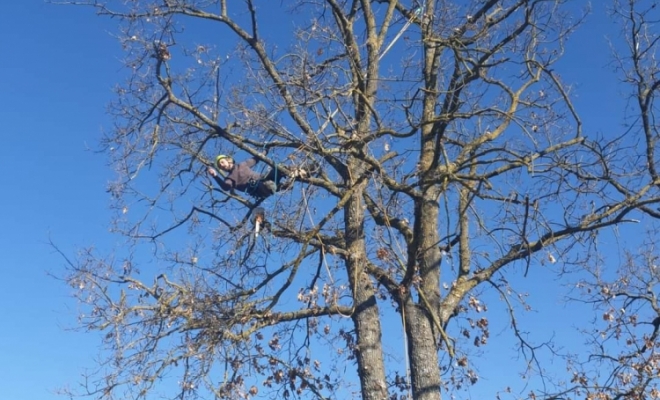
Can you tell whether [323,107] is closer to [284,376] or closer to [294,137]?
[294,137]

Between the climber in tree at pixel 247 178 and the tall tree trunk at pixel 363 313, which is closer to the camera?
the climber in tree at pixel 247 178

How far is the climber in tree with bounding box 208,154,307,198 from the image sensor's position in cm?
794

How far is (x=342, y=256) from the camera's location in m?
8.73

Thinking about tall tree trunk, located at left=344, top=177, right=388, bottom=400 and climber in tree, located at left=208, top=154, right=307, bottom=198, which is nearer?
climber in tree, located at left=208, top=154, right=307, bottom=198

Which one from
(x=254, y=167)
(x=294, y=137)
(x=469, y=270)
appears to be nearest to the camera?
(x=294, y=137)

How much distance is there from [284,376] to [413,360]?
132 centimetres

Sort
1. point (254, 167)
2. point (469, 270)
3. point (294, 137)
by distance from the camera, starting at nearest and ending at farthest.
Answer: point (294, 137) < point (254, 167) < point (469, 270)

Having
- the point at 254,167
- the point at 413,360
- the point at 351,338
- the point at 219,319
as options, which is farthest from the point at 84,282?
the point at 413,360

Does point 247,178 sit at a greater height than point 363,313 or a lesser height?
greater

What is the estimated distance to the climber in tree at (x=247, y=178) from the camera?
7941mm

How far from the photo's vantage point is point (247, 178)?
8062 mm

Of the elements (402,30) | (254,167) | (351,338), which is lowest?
(351,338)

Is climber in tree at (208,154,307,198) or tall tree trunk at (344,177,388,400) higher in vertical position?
climber in tree at (208,154,307,198)

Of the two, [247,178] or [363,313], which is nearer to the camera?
[247,178]
